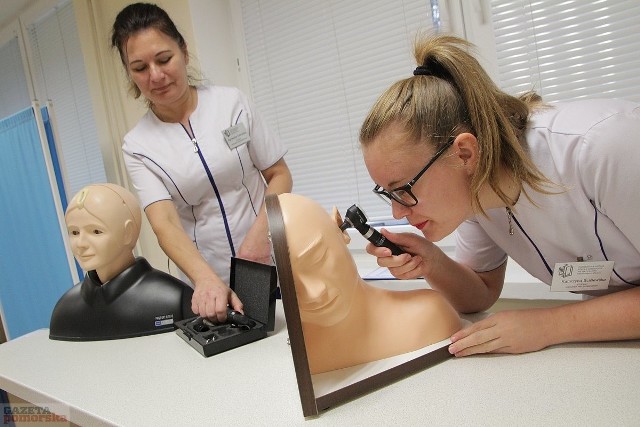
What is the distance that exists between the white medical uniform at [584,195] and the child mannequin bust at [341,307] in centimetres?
24

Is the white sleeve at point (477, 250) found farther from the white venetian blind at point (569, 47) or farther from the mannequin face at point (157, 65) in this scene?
the mannequin face at point (157, 65)

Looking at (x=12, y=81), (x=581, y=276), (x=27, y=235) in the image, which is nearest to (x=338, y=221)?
(x=581, y=276)

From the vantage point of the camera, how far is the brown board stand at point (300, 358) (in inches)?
32.3

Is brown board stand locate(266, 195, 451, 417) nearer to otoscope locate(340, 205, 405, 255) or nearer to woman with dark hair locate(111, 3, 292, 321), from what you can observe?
otoscope locate(340, 205, 405, 255)

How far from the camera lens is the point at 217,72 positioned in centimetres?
286

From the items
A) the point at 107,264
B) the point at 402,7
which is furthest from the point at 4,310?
the point at 402,7

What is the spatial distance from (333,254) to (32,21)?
4.01 m

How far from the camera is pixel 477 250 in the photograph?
4.12 feet

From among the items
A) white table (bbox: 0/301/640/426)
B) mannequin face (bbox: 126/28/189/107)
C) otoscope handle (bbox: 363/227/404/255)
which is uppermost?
mannequin face (bbox: 126/28/189/107)

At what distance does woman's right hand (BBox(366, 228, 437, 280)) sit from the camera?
1.08 metres

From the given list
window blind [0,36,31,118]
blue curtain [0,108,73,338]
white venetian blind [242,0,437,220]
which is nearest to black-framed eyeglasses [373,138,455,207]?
white venetian blind [242,0,437,220]

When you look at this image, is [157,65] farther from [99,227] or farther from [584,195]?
[584,195]

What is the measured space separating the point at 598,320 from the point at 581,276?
0.10 m

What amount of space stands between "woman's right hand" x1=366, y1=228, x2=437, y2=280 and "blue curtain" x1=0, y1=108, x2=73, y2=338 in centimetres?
345
